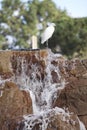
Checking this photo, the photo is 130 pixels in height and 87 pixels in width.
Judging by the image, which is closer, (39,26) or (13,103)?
(13,103)

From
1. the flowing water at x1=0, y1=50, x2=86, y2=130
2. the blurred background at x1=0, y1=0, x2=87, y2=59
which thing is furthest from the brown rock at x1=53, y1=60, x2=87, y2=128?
the blurred background at x1=0, y1=0, x2=87, y2=59

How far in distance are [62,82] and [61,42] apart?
2258cm

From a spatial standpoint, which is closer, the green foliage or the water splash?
the water splash

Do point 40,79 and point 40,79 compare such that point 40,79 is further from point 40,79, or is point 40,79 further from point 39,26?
point 39,26

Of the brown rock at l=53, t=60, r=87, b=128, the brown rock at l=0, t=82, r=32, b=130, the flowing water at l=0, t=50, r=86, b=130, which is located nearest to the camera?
the brown rock at l=0, t=82, r=32, b=130

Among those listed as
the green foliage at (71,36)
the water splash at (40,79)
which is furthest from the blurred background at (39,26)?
the water splash at (40,79)

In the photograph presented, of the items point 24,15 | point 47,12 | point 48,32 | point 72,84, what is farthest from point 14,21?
point 72,84

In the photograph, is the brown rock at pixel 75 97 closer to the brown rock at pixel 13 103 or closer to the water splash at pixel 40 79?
the water splash at pixel 40 79

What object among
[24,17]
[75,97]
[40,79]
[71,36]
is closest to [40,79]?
[40,79]

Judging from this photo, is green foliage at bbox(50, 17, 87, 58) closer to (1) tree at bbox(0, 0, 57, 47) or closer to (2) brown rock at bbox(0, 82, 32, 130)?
(1) tree at bbox(0, 0, 57, 47)

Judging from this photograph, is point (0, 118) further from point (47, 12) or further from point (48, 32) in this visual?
point (47, 12)

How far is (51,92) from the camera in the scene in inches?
393

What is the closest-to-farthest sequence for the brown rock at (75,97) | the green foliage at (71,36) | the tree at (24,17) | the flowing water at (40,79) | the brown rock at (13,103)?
the brown rock at (13,103), the brown rock at (75,97), the flowing water at (40,79), the green foliage at (71,36), the tree at (24,17)

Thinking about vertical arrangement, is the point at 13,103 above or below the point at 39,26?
below
